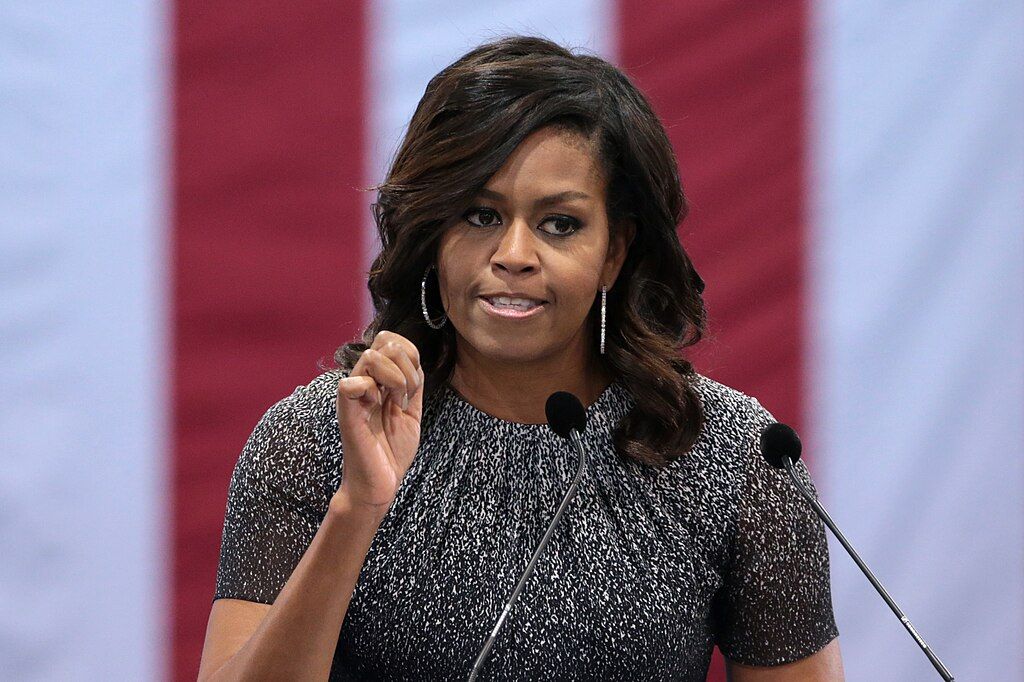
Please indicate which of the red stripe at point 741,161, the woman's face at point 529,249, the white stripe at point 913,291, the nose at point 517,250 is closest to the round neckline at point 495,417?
the woman's face at point 529,249

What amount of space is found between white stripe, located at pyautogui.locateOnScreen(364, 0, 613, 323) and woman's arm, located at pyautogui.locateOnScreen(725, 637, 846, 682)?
0.73 m

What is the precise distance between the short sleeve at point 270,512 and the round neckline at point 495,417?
0.54 ft

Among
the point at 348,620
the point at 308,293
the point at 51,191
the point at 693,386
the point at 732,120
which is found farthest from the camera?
the point at 732,120

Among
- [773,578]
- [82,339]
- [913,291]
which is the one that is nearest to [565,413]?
[773,578]

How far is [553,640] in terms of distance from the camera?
1.16 m

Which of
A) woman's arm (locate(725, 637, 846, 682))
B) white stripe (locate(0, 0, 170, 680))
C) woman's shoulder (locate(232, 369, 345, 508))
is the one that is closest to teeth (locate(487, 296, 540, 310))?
woman's shoulder (locate(232, 369, 345, 508))

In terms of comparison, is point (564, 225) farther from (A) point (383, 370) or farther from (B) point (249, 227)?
(B) point (249, 227)

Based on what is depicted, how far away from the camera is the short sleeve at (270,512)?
1.13 metres

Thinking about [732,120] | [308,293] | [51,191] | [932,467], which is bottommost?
[932,467]

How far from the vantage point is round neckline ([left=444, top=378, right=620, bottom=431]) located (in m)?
1.26

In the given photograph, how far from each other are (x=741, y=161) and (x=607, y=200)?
62 centimetres

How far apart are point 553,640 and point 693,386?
0.33 metres

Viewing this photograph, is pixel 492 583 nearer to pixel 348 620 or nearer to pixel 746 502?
pixel 348 620

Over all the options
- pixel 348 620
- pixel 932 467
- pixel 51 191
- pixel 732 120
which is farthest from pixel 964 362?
pixel 51 191
